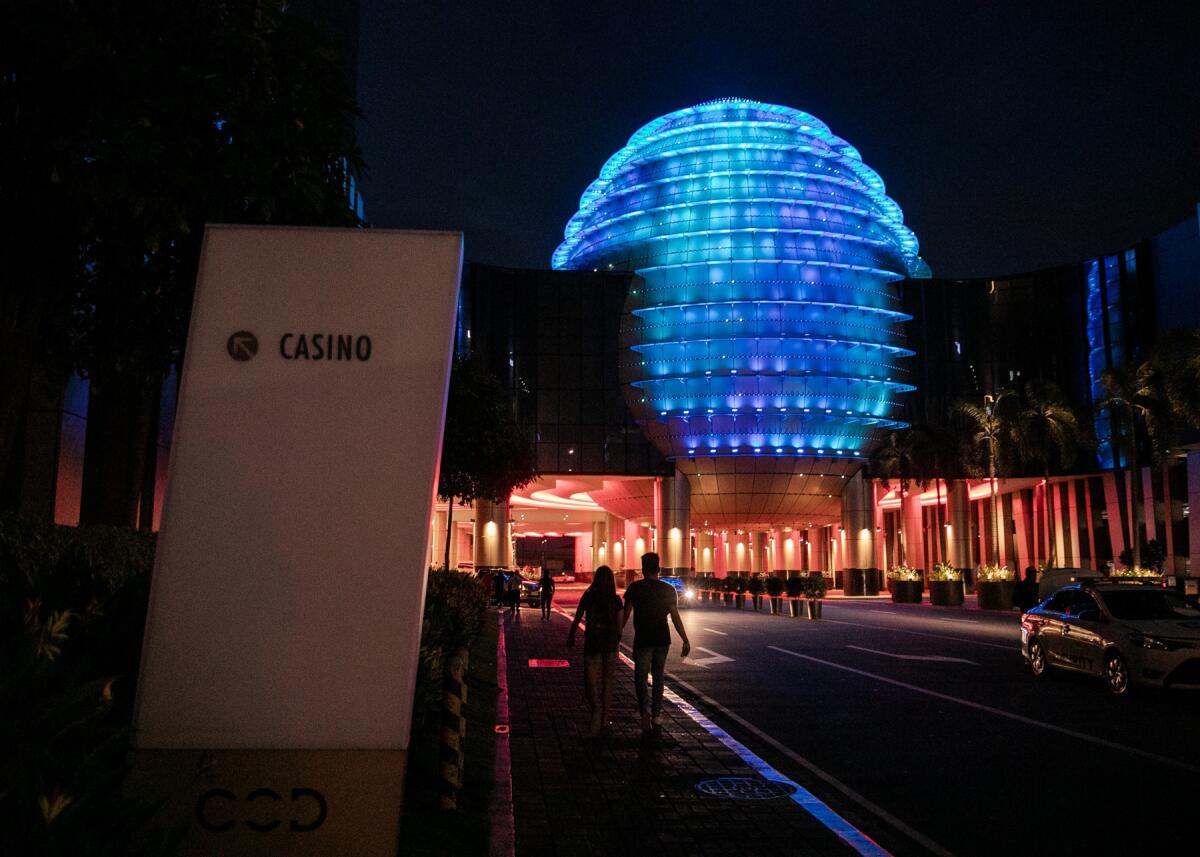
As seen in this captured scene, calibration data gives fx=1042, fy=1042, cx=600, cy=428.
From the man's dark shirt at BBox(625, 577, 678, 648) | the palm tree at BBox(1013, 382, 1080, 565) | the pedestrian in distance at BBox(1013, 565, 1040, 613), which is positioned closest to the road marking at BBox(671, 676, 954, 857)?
the man's dark shirt at BBox(625, 577, 678, 648)

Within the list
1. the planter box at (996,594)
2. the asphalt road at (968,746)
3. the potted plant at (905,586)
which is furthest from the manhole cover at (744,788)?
the potted plant at (905,586)

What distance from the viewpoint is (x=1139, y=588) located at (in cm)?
1672

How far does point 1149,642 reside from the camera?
1461 centimetres

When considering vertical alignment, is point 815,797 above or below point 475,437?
below

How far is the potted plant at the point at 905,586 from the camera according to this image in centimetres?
5666

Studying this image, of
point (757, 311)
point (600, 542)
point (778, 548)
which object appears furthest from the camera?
point (600, 542)

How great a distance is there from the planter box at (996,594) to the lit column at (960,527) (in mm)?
32248

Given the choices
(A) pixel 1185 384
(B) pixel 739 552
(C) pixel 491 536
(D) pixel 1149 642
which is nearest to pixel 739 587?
(C) pixel 491 536

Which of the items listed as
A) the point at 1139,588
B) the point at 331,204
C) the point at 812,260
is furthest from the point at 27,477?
the point at 812,260

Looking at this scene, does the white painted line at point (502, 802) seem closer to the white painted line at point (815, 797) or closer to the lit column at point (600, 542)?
the white painted line at point (815, 797)

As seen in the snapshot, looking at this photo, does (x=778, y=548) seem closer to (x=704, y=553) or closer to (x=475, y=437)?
(x=704, y=553)

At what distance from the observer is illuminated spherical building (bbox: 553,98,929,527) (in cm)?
7344

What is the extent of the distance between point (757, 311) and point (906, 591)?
24107mm

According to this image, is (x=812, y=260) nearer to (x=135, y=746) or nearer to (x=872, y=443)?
(x=872, y=443)
